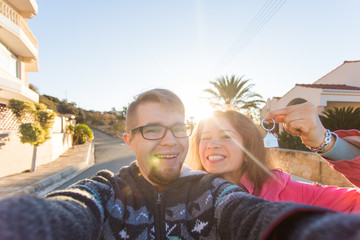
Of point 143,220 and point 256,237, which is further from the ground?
point 256,237

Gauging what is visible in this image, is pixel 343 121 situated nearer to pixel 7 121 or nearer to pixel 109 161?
pixel 109 161

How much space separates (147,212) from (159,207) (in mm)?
90

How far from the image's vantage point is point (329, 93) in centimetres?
1338

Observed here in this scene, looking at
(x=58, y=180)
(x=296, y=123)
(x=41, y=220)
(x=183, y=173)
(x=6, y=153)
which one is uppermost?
(x=296, y=123)

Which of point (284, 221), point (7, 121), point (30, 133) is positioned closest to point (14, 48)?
point (7, 121)

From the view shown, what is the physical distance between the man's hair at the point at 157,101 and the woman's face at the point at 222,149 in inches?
19.2

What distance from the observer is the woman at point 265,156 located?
5.28 feet

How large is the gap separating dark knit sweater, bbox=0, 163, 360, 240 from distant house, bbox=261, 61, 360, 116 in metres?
12.5

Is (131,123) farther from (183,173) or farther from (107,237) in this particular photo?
(107,237)

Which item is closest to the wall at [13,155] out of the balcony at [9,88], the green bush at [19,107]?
the green bush at [19,107]

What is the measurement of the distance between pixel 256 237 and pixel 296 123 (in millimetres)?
1162

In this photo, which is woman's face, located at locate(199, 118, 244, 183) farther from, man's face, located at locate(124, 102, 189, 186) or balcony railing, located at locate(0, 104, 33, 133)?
balcony railing, located at locate(0, 104, 33, 133)

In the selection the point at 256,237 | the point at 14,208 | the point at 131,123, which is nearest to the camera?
the point at 14,208

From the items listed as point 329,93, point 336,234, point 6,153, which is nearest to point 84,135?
point 6,153
